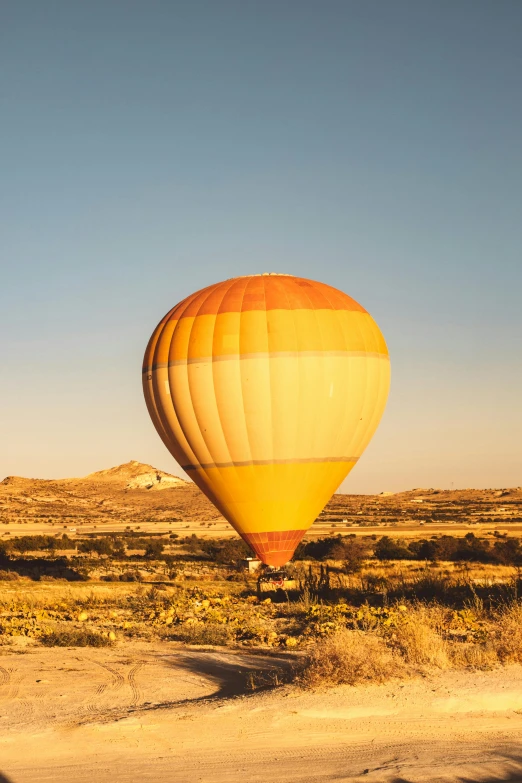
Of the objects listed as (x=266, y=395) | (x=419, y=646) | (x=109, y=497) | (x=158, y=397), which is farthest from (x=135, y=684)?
(x=109, y=497)

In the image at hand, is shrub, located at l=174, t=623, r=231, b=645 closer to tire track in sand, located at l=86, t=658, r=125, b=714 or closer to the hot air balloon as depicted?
tire track in sand, located at l=86, t=658, r=125, b=714

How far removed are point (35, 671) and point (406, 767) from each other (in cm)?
866

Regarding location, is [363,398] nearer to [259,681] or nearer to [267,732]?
[259,681]

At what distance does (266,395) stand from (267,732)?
1512 centimetres

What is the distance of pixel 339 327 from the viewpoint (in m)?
26.9

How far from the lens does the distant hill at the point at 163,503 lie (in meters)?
104

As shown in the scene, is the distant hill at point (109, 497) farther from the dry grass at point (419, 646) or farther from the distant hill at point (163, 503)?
the dry grass at point (419, 646)

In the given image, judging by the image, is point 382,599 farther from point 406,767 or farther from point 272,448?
point 406,767

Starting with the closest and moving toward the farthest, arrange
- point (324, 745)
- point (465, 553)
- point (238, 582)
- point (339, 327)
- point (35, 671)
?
1. point (324, 745)
2. point (35, 671)
3. point (339, 327)
4. point (238, 582)
5. point (465, 553)

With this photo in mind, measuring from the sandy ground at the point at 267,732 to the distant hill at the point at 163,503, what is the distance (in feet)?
244

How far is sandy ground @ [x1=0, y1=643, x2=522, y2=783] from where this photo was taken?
10242 mm

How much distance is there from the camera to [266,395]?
25.9m

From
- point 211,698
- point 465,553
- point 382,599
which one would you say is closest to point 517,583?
point 382,599

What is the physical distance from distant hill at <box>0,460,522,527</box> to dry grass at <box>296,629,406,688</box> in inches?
2899
